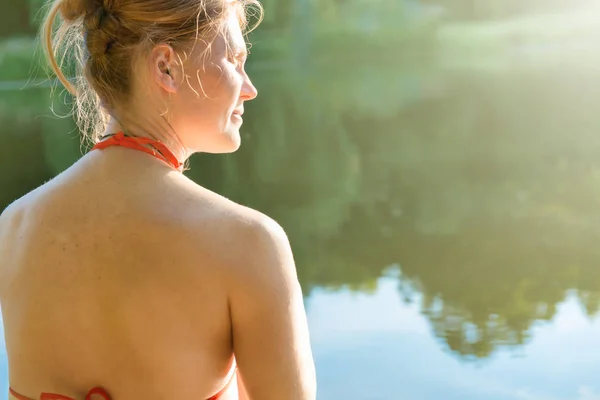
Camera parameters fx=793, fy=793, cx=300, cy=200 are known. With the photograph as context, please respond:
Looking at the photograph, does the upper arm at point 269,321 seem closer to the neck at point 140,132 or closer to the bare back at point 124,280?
the bare back at point 124,280

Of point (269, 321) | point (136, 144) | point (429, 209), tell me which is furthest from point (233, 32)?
point (429, 209)

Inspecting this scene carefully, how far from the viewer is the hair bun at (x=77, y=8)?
660 mm

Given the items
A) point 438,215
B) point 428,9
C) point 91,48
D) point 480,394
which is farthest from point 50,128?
point 91,48

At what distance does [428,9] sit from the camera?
699cm

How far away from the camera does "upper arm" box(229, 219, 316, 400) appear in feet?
1.84

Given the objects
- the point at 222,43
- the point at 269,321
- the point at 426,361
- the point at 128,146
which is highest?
the point at 426,361

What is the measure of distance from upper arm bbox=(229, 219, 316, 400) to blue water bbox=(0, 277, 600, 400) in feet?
5.68

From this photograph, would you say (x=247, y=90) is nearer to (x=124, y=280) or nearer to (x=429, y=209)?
(x=124, y=280)

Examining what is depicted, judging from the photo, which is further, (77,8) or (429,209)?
(429,209)

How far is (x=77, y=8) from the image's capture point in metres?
0.69

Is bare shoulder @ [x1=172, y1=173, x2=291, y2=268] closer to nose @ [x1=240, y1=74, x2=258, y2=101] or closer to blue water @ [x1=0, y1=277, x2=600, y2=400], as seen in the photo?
nose @ [x1=240, y1=74, x2=258, y2=101]

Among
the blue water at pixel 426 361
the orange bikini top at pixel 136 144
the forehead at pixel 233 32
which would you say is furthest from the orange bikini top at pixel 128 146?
the blue water at pixel 426 361

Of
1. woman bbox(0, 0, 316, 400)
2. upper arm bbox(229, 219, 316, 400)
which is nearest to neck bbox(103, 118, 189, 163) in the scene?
woman bbox(0, 0, 316, 400)

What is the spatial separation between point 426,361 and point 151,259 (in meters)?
2.11
